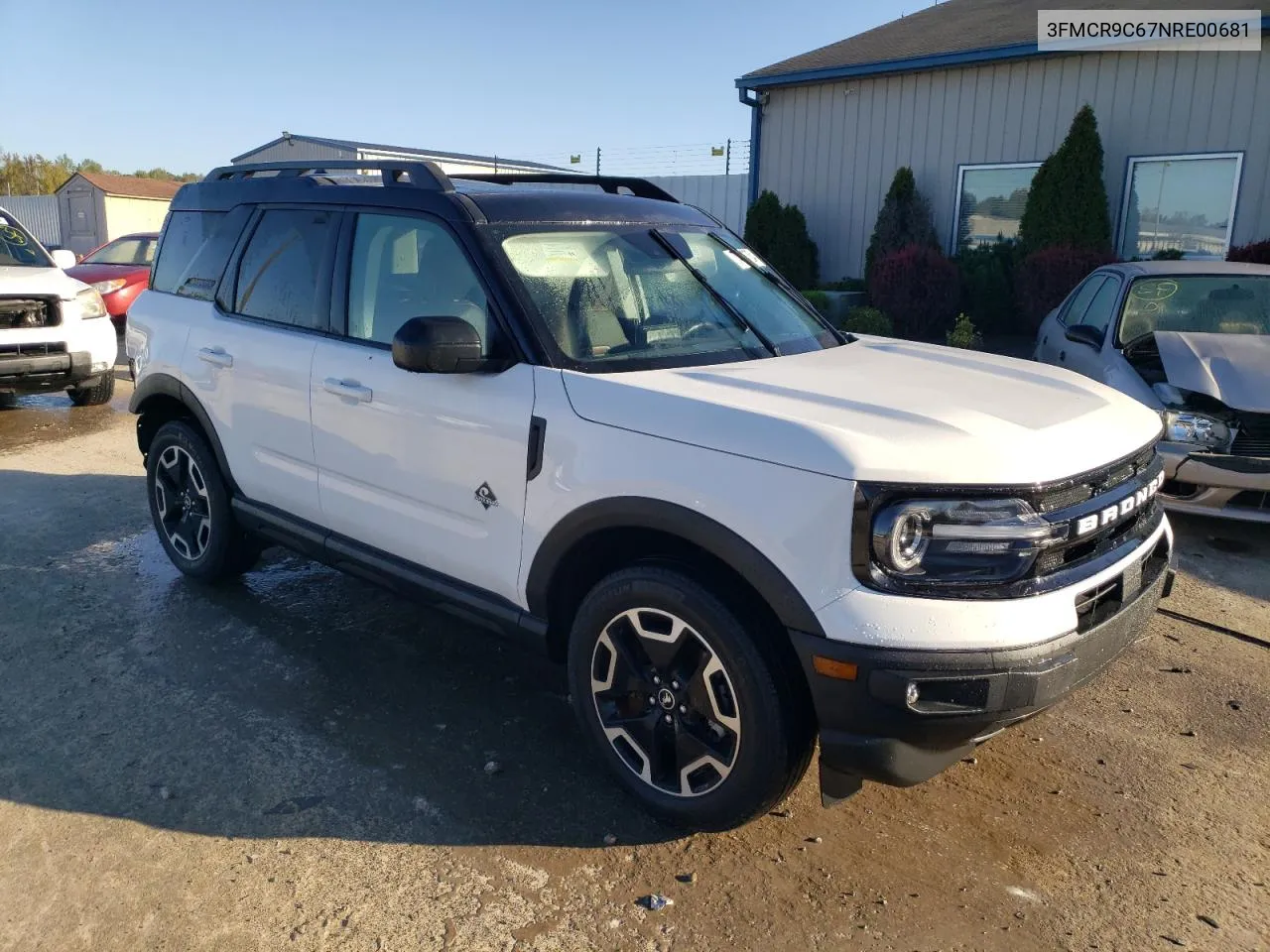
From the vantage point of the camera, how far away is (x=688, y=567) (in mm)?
2824

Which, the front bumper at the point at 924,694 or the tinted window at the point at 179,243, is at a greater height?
the tinted window at the point at 179,243

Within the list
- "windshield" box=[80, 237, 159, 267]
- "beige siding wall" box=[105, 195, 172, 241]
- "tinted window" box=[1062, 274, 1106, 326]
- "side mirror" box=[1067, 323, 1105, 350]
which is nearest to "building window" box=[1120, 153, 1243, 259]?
"tinted window" box=[1062, 274, 1106, 326]

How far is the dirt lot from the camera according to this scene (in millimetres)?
2613

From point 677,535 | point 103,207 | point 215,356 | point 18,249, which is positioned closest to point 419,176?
point 215,356

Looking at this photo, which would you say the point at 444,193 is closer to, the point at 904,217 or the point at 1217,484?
the point at 1217,484

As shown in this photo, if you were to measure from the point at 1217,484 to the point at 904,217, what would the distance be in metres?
8.93

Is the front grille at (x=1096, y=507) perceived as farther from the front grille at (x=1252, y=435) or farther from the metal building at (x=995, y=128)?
the metal building at (x=995, y=128)

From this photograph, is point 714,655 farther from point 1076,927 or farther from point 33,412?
point 33,412

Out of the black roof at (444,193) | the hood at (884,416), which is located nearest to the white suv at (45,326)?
the black roof at (444,193)

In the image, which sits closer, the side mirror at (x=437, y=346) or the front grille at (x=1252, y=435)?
the side mirror at (x=437, y=346)

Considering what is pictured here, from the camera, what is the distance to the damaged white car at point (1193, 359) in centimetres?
543

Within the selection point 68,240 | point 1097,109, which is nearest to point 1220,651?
point 1097,109

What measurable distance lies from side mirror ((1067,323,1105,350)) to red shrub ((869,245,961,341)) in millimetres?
5578

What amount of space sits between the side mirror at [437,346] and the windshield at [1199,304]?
4.96m
